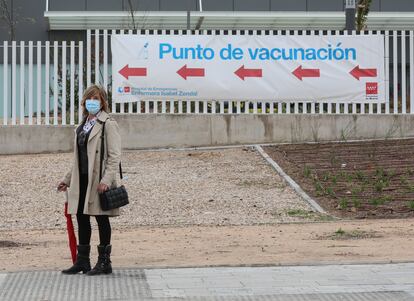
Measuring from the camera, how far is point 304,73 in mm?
17031

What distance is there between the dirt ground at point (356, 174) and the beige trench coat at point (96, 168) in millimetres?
5139

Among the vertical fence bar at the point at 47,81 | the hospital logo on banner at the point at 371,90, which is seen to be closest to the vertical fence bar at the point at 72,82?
the vertical fence bar at the point at 47,81

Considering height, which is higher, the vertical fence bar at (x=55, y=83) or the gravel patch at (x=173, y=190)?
the vertical fence bar at (x=55, y=83)

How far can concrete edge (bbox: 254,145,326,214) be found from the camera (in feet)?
40.2

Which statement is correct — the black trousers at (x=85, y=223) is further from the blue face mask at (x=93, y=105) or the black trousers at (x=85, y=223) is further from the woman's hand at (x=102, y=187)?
A: the blue face mask at (x=93, y=105)

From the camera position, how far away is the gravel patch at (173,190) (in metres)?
11.7

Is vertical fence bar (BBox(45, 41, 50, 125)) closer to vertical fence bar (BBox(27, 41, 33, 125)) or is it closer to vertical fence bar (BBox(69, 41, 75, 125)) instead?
vertical fence bar (BBox(27, 41, 33, 125))

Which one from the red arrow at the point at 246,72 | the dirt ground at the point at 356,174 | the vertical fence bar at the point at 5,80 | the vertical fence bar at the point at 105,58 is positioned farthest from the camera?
the red arrow at the point at 246,72

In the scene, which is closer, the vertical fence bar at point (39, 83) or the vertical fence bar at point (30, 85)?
the vertical fence bar at point (30, 85)

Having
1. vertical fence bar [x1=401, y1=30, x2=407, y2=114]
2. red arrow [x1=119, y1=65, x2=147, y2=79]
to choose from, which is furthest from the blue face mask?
vertical fence bar [x1=401, y1=30, x2=407, y2=114]

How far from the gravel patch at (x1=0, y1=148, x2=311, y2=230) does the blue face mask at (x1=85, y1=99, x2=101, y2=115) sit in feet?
12.5

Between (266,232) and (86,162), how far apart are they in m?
3.63

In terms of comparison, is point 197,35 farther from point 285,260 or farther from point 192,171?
point 285,260

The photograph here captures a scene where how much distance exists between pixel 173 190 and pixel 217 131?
3.63 meters
